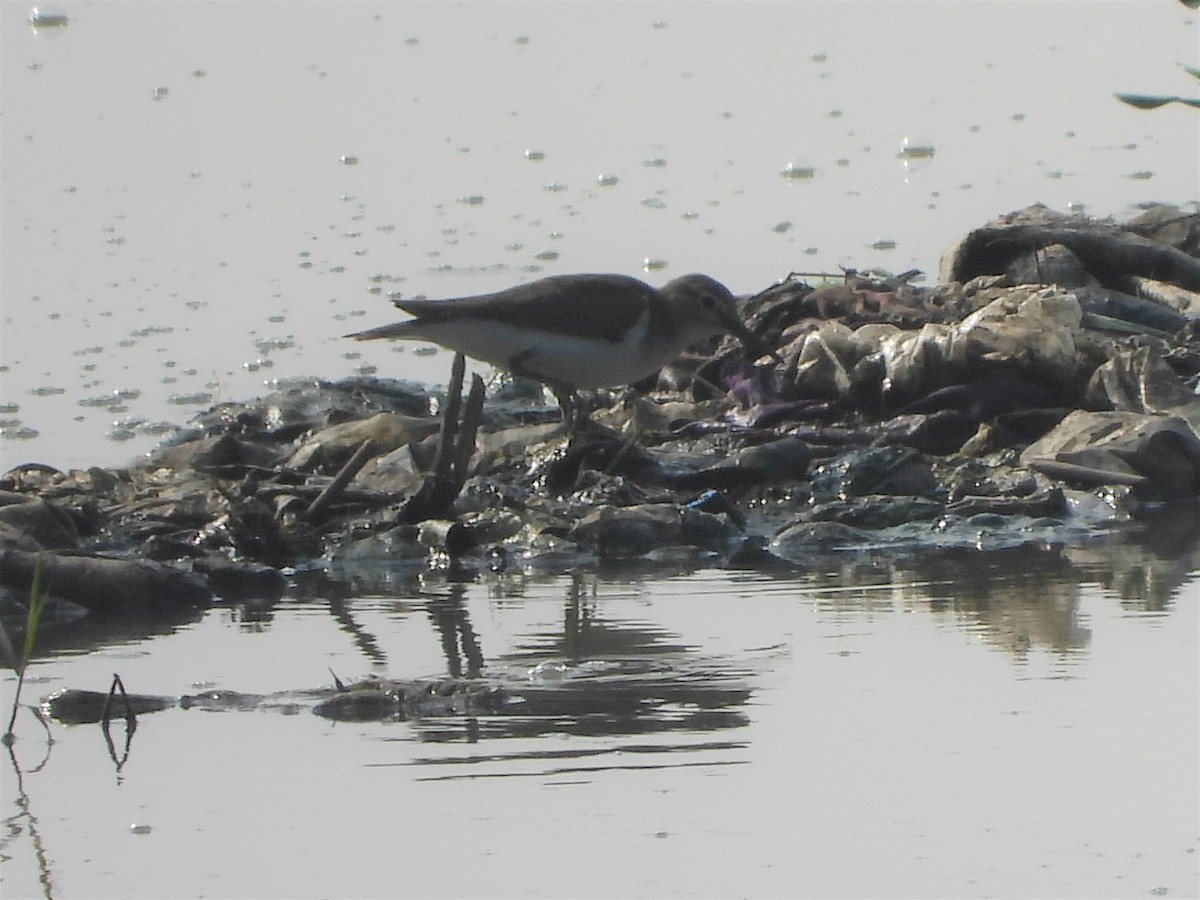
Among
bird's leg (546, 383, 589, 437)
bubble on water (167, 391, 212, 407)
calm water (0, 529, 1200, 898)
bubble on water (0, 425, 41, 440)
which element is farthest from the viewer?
bubble on water (167, 391, 212, 407)

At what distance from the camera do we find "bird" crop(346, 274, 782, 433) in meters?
7.88

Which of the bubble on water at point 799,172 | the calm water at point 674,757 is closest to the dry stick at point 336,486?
the calm water at point 674,757

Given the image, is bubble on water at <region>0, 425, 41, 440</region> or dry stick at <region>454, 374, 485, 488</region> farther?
bubble on water at <region>0, 425, 41, 440</region>

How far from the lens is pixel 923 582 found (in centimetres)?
684

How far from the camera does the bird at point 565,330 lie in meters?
7.88

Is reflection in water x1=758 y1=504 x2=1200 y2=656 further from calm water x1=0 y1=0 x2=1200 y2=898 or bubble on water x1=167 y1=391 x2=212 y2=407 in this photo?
bubble on water x1=167 y1=391 x2=212 y2=407

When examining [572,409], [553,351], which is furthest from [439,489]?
[572,409]

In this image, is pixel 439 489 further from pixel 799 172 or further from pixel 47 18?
pixel 47 18

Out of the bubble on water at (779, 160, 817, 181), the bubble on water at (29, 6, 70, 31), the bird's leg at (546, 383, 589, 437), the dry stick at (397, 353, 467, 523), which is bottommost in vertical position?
the dry stick at (397, 353, 467, 523)

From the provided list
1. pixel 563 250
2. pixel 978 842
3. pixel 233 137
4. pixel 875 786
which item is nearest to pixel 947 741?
pixel 875 786

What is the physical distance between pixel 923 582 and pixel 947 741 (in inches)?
74.2

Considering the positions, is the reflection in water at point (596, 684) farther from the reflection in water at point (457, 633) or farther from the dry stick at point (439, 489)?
the dry stick at point (439, 489)

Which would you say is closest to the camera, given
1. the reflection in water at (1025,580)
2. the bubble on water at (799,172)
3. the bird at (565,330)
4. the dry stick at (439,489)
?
the reflection in water at (1025,580)

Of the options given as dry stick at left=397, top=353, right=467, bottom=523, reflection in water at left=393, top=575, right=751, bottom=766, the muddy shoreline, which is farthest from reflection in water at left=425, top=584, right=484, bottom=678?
dry stick at left=397, top=353, right=467, bottom=523
